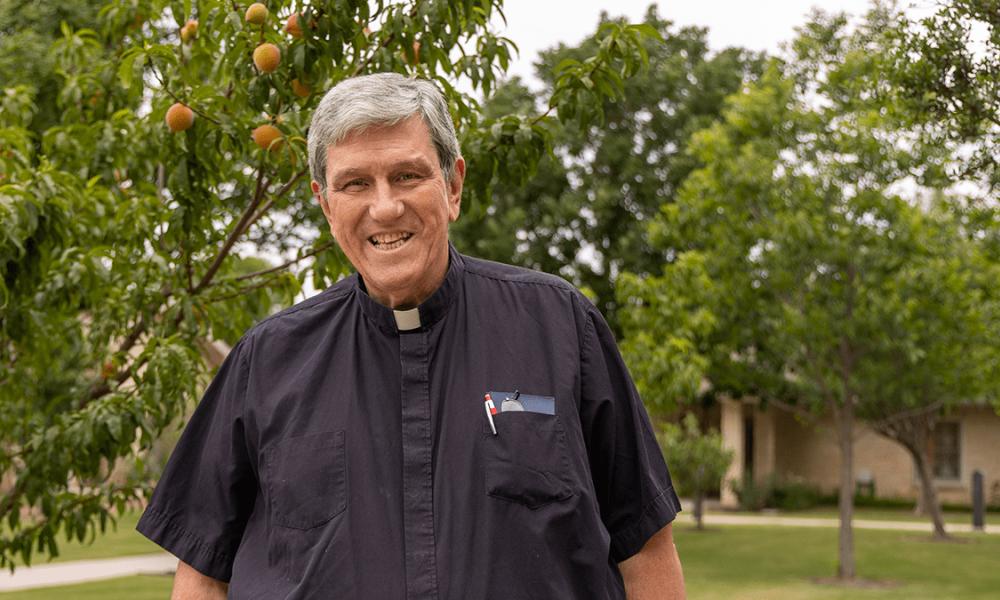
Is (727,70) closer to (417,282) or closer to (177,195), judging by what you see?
(177,195)

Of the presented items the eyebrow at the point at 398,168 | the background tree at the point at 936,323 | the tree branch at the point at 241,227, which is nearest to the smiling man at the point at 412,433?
the eyebrow at the point at 398,168

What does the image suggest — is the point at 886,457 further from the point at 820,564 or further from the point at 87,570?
the point at 87,570

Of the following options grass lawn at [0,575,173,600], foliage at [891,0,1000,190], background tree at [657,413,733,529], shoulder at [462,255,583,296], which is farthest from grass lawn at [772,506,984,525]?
shoulder at [462,255,583,296]

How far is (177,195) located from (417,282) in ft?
8.37

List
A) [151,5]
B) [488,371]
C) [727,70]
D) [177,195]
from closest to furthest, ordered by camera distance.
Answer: [488,371], [177,195], [151,5], [727,70]

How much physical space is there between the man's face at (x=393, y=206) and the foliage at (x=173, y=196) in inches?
75.0

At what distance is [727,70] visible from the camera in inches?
1118

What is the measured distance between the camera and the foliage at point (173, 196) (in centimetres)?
429

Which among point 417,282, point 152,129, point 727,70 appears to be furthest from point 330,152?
point 727,70

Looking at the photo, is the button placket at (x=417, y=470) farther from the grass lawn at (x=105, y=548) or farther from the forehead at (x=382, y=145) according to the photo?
the grass lawn at (x=105, y=548)

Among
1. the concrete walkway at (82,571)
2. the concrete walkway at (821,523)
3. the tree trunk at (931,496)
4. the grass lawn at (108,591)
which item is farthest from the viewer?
the concrete walkway at (821,523)

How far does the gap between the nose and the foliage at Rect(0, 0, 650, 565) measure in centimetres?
194

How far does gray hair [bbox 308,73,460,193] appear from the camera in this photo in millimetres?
2176

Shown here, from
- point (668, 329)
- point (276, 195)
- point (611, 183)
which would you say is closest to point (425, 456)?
point (276, 195)
